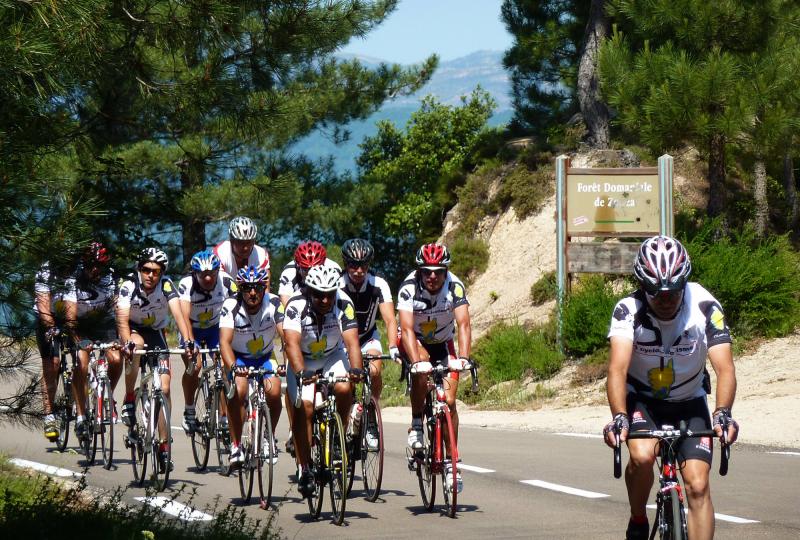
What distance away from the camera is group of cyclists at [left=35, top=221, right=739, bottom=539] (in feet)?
23.3

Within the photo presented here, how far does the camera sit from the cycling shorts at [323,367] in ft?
34.9

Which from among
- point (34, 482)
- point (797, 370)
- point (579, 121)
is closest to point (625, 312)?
point (34, 482)

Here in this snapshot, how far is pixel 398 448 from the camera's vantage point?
15.1 m

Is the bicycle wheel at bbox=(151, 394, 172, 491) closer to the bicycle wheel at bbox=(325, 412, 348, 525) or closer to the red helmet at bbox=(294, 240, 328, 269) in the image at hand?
the red helmet at bbox=(294, 240, 328, 269)

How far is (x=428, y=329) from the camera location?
1170 cm

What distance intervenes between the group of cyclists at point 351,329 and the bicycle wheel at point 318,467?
86mm

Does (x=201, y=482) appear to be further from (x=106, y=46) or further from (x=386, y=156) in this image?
(x=386, y=156)

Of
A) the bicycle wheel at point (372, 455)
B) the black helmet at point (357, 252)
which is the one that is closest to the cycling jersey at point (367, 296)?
the black helmet at point (357, 252)

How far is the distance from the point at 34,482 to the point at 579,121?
24333 mm

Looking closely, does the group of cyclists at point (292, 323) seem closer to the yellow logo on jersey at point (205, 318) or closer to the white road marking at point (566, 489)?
the yellow logo on jersey at point (205, 318)

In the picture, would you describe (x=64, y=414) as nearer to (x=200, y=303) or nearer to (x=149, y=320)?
(x=149, y=320)

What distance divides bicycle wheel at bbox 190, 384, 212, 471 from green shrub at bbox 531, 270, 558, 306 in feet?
51.9

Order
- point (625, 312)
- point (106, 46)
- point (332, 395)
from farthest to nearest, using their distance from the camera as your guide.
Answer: point (332, 395), point (106, 46), point (625, 312)

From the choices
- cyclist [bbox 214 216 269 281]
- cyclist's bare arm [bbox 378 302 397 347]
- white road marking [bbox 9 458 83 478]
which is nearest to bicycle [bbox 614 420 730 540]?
cyclist's bare arm [bbox 378 302 397 347]
